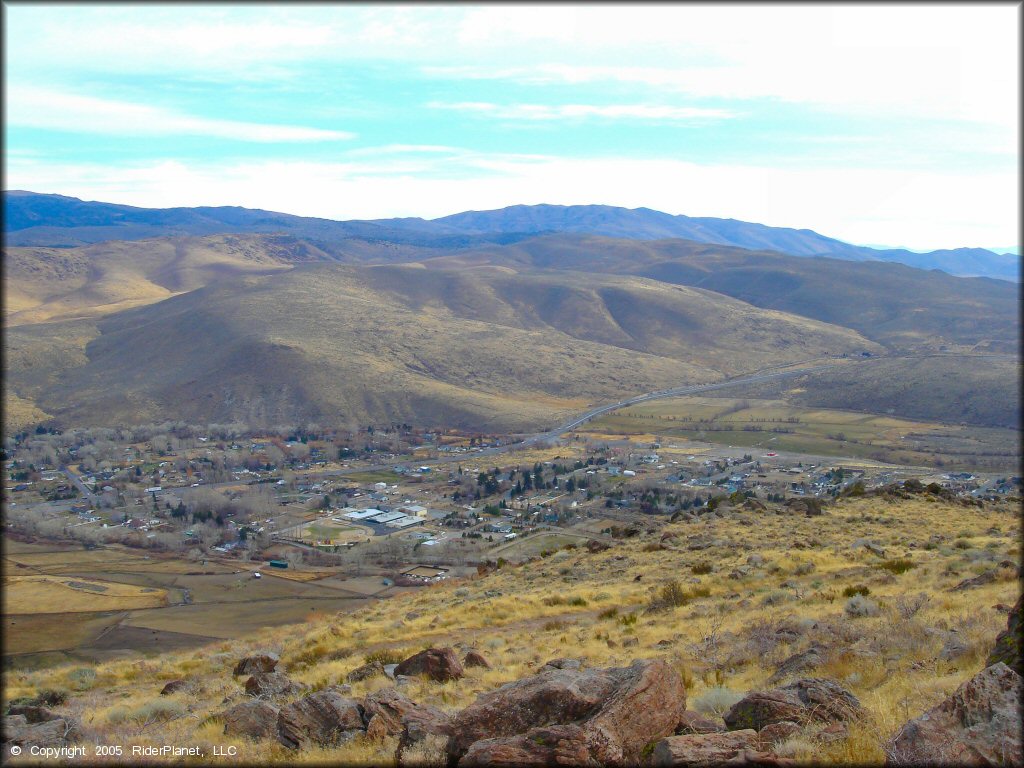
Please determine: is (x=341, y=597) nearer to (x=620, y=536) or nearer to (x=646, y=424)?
(x=620, y=536)

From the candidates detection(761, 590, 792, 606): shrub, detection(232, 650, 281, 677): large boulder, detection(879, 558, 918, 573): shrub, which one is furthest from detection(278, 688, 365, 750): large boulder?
detection(879, 558, 918, 573): shrub

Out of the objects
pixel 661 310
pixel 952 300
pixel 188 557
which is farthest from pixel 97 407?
pixel 952 300

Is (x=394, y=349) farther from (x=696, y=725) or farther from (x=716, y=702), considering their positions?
(x=696, y=725)

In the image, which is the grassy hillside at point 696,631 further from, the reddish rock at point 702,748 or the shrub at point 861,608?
the reddish rock at point 702,748

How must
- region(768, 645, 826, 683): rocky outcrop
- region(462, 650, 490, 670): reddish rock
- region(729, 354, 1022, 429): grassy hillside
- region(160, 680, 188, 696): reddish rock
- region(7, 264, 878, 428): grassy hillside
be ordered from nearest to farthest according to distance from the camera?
region(768, 645, 826, 683): rocky outcrop
region(462, 650, 490, 670): reddish rock
region(160, 680, 188, 696): reddish rock
region(729, 354, 1022, 429): grassy hillside
region(7, 264, 878, 428): grassy hillside

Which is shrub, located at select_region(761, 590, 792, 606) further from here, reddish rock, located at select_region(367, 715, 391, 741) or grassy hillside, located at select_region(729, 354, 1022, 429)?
grassy hillside, located at select_region(729, 354, 1022, 429)

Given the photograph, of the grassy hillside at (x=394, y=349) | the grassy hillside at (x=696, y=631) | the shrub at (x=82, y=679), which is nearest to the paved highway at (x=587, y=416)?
the grassy hillside at (x=394, y=349)
